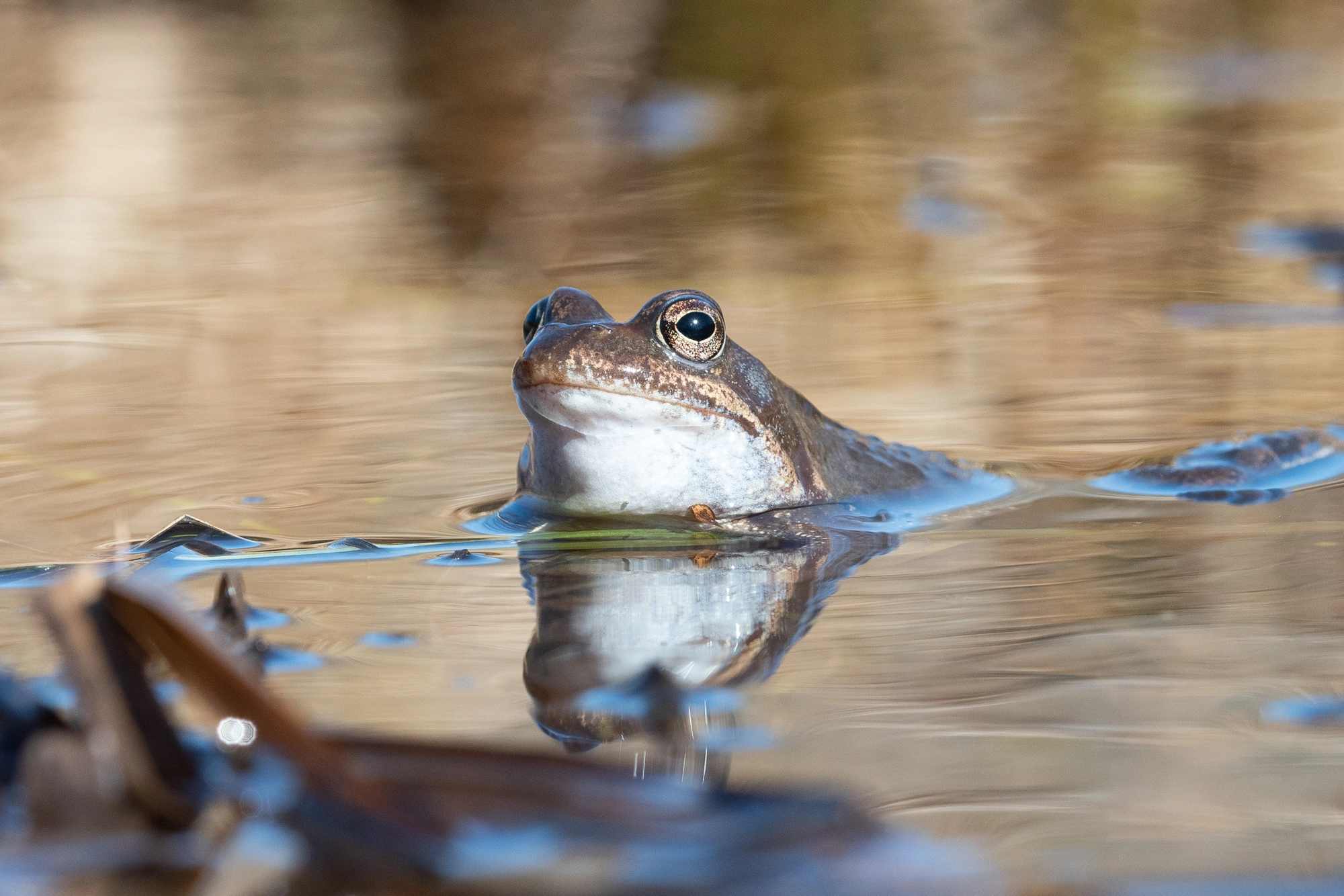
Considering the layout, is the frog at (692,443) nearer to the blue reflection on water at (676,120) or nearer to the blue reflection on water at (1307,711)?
the blue reflection on water at (1307,711)

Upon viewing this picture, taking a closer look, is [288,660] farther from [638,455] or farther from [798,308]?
[798,308]

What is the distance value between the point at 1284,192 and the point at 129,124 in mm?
12660

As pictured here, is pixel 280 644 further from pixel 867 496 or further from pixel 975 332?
pixel 975 332

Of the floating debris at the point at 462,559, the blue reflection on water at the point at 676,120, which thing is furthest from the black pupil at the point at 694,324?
the blue reflection on water at the point at 676,120

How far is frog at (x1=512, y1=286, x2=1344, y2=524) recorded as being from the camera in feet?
13.3

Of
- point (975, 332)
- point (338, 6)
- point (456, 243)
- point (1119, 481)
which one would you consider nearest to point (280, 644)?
point (1119, 481)

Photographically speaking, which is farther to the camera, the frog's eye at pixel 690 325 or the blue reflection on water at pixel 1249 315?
the blue reflection on water at pixel 1249 315

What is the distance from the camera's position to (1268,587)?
3113mm

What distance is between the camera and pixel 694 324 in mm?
4219

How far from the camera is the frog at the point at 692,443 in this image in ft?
13.3

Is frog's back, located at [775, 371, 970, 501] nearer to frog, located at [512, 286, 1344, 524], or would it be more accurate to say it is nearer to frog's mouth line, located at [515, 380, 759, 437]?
frog, located at [512, 286, 1344, 524]

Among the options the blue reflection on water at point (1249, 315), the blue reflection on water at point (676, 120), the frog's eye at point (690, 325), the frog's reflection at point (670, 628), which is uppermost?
the blue reflection on water at point (676, 120)

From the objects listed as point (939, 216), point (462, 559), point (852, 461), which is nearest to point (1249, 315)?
point (852, 461)

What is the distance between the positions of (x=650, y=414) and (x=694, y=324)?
32 cm
